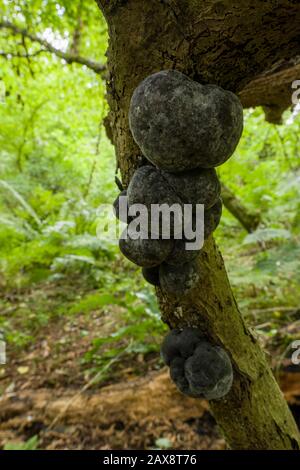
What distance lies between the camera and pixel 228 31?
93 cm

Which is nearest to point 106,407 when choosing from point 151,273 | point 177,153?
point 151,273

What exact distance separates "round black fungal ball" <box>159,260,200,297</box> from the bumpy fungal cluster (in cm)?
6

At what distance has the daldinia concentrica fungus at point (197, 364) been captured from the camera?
1370 millimetres

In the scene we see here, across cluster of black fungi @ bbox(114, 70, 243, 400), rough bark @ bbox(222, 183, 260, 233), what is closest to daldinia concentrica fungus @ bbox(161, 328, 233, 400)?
cluster of black fungi @ bbox(114, 70, 243, 400)

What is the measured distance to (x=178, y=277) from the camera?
3.88ft

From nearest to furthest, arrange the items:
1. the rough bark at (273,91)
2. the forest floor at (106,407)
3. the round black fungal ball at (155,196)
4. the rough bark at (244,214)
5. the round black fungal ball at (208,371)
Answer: the round black fungal ball at (155,196) < the round black fungal ball at (208,371) < the rough bark at (273,91) < the forest floor at (106,407) < the rough bark at (244,214)

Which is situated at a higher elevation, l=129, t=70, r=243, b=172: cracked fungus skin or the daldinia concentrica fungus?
l=129, t=70, r=243, b=172: cracked fungus skin

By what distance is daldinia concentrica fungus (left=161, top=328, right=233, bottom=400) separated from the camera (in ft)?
4.50

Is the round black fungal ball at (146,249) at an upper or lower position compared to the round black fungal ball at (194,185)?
lower

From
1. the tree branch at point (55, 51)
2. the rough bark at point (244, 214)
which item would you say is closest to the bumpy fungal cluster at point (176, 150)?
the tree branch at point (55, 51)

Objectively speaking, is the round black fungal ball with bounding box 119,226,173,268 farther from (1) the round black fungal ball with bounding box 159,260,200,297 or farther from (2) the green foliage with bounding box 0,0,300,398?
(2) the green foliage with bounding box 0,0,300,398

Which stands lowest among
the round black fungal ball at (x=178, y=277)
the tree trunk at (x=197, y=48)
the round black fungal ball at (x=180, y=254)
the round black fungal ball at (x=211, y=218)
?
the round black fungal ball at (x=178, y=277)

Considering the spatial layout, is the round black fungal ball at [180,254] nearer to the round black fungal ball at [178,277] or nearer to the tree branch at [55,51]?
the round black fungal ball at [178,277]
